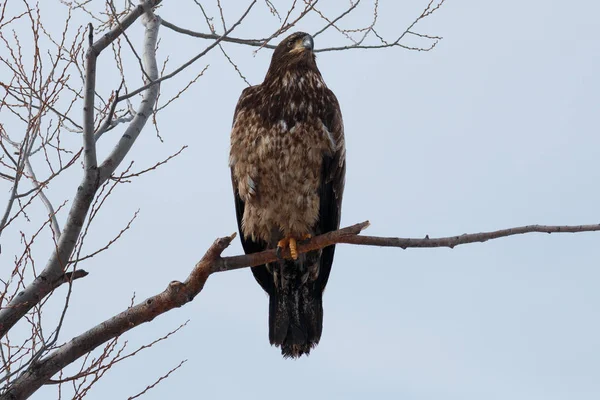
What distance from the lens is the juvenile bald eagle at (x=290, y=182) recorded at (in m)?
5.34

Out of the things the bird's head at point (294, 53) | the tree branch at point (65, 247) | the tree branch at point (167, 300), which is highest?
the bird's head at point (294, 53)

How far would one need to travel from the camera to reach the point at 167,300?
4.38 metres

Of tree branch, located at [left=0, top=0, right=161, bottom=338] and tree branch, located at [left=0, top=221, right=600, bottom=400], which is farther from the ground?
tree branch, located at [left=0, top=0, right=161, bottom=338]

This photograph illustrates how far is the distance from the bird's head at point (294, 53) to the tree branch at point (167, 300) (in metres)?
1.73

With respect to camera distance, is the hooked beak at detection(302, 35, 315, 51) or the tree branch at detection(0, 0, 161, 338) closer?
the tree branch at detection(0, 0, 161, 338)

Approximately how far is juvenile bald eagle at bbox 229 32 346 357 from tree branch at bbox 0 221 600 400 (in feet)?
2.79

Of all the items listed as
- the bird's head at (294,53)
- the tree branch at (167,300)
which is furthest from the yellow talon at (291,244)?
the bird's head at (294,53)

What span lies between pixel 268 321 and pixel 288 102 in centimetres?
148

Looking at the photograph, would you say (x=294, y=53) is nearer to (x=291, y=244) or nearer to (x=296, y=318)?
(x=291, y=244)

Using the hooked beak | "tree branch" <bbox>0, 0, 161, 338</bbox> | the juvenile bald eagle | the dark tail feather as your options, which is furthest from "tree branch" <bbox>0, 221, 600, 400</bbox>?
the hooked beak

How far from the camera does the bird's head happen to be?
19.2ft

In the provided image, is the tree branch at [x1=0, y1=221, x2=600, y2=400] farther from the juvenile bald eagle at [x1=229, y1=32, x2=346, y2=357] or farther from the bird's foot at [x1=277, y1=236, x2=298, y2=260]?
the juvenile bald eagle at [x1=229, y1=32, x2=346, y2=357]

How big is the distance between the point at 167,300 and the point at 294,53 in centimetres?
230

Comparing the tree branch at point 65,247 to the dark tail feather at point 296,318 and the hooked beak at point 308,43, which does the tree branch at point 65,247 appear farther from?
the hooked beak at point 308,43
